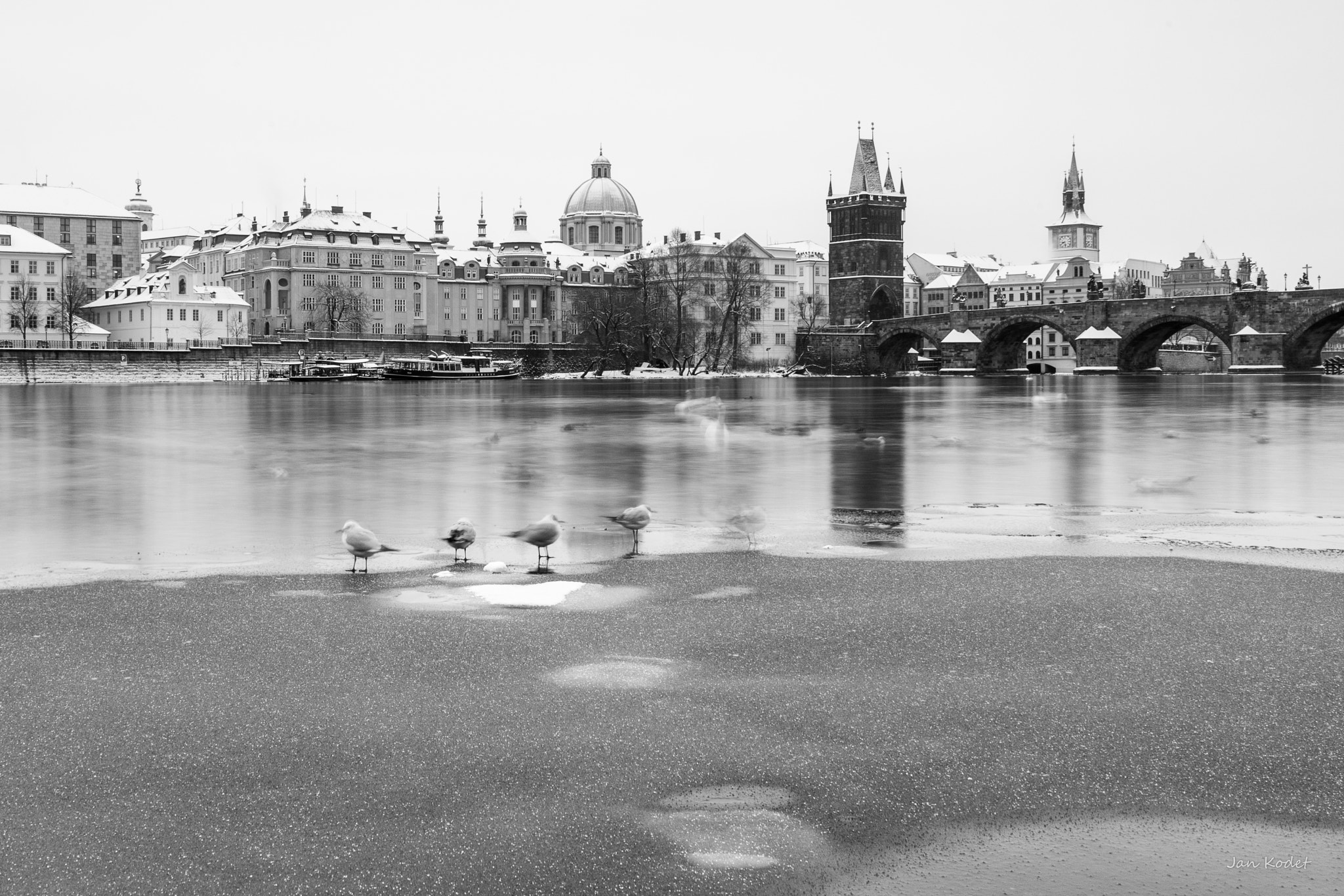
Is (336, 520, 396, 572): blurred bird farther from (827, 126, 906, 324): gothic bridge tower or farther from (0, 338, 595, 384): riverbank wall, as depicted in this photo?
(827, 126, 906, 324): gothic bridge tower

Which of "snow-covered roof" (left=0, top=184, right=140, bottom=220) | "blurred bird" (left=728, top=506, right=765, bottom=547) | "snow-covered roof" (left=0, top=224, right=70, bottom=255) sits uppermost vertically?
"snow-covered roof" (left=0, top=184, right=140, bottom=220)

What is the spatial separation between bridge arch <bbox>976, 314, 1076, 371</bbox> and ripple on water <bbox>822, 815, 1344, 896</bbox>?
10981 centimetres

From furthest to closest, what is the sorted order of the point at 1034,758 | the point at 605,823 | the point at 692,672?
the point at 692,672
the point at 1034,758
the point at 605,823

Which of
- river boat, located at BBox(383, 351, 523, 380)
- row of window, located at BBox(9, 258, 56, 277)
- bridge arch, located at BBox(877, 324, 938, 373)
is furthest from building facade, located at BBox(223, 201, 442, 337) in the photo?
bridge arch, located at BBox(877, 324, 938, 373)

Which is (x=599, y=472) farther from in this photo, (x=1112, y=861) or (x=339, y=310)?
(x=339, y=310)

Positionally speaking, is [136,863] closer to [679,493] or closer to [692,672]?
[692,672]

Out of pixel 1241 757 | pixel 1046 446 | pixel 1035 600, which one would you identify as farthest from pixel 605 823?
pixel 1046 446

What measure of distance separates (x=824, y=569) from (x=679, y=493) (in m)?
6.43

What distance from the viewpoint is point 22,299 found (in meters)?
98.8

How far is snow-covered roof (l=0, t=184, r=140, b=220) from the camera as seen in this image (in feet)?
364

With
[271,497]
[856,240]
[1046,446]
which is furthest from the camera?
[856,240]

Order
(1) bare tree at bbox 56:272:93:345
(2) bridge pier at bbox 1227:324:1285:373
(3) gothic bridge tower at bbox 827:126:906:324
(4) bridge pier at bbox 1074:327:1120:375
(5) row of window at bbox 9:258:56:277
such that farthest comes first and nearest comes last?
(3) gothic bridge tower at bbox 827:126:906:324, (4) bridge pier at bbox 1074:327:1120:375, (5) row of window at bbox 9:258:56:277, (1) bare tree at bbox 56:272:93:345, (2) bridge pier at bbox 1227:324:1285:373

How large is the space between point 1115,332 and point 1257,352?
12.5 m

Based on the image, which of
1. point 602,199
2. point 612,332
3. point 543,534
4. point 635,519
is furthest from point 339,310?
point 543,534
